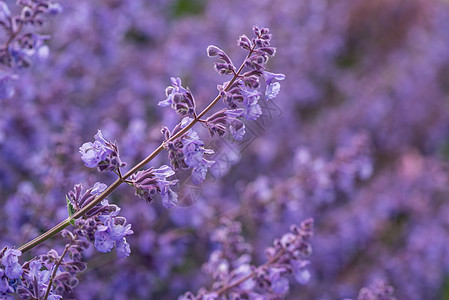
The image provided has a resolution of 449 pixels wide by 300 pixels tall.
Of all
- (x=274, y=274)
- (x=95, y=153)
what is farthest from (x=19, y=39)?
(x=274, y=274)

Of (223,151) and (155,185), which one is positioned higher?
(223,151)

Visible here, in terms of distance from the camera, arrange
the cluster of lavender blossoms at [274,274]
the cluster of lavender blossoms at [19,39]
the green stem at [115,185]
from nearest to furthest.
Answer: the green stem at [115,185] < the cluster of lavender blossoms at [274,274] < the cluster of lavender blossoms at [19,39]

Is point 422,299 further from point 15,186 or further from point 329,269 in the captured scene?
point 15,186

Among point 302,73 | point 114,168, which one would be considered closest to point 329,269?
point 302,73

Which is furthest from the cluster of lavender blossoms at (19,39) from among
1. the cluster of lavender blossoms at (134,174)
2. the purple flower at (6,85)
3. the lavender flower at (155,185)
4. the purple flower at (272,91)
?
the purple flower at (272,91)

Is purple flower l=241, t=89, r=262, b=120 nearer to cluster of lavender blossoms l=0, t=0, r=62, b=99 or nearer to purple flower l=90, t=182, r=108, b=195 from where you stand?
purple flower l=90, t=182, r=108, b=195

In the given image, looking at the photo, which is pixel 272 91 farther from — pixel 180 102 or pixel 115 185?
pixel 115 185

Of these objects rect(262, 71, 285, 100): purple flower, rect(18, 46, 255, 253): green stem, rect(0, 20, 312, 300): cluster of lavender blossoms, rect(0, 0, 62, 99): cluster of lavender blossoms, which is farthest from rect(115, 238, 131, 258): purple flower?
rect(0, 0, 62, 99): cluster of lavender blossoms

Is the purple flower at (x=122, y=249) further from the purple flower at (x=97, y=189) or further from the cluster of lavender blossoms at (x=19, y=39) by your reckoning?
the cluster of lavender blossoms at (x=19, y=39)

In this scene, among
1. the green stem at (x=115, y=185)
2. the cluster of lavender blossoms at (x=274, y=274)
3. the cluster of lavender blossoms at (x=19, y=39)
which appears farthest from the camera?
the cluster of lavender blossoms at (x=19, y=39)
